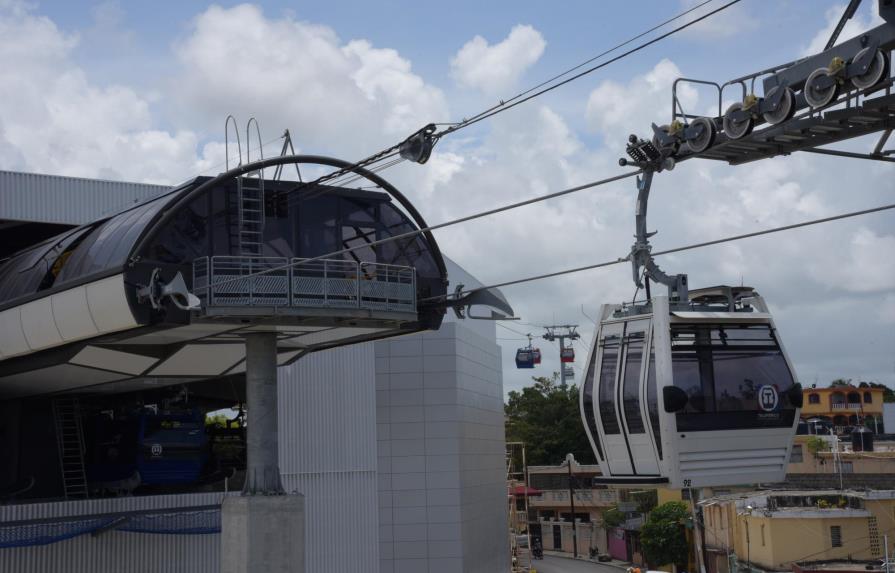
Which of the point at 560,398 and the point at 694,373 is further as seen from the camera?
the point at 560,398

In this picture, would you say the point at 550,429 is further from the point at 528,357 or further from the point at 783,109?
the point at 783,109

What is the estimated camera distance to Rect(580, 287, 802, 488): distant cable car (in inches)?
610

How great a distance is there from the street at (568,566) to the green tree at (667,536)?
5.07 meters

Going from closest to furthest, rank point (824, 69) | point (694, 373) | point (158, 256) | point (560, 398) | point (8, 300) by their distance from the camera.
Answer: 1. point (824, 69)
2. point (694, 373)
3. point (158, 256)
4. point (8, 300)
5. point (560, 398)

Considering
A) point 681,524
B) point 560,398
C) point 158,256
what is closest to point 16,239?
point 158,256

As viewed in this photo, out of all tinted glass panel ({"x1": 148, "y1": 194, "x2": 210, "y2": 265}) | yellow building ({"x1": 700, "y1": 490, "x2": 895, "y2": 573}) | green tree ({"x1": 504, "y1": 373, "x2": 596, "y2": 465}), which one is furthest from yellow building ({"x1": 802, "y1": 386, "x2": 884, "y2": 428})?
tinted glass panel ({"x1": 148, "y1": 194, "x2": 210, "y2": 265})

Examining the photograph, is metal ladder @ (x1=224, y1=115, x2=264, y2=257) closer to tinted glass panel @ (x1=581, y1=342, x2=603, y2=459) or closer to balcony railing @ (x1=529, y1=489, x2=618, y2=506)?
tinted glass panel @ (x1=581, y1=342, x2=603, y2=459)

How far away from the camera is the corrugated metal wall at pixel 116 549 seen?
2531 cm

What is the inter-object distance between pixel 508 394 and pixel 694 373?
82.2 m

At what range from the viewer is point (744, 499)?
4228 centimetres

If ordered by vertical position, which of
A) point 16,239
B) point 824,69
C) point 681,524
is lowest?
point 681,524

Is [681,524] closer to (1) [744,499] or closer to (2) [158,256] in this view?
(1) [744,499]

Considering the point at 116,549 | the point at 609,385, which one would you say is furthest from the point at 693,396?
the point at 116,549

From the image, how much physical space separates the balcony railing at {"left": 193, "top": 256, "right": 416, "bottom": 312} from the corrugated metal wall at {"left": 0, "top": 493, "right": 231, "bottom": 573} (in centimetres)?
772
